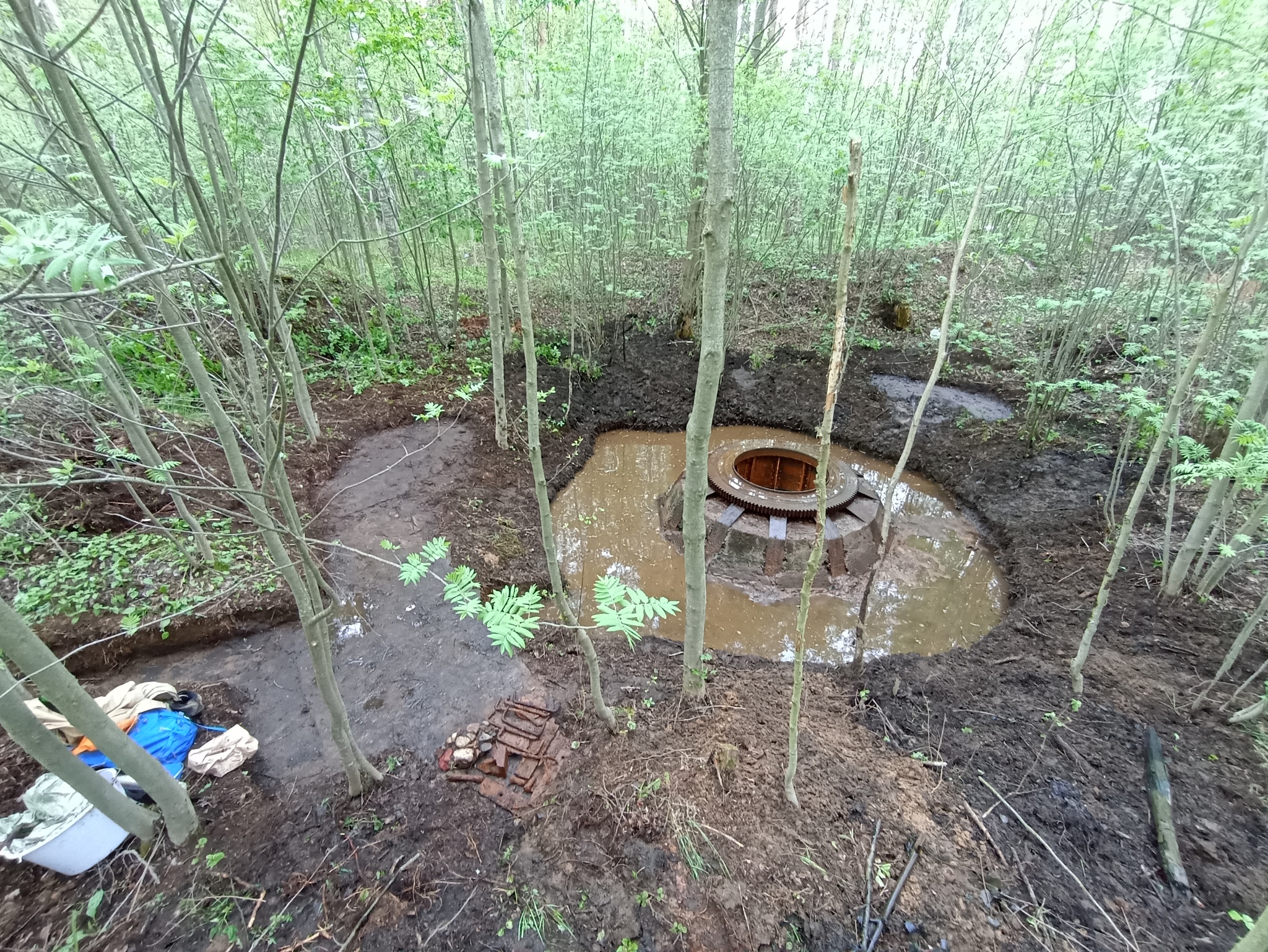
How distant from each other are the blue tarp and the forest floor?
274mm

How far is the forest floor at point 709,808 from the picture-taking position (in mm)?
2443

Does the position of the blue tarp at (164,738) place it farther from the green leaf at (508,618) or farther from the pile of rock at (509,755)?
the green leaf at (508,618)

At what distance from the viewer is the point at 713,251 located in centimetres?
205

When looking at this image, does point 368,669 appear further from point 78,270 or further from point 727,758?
point 78,270

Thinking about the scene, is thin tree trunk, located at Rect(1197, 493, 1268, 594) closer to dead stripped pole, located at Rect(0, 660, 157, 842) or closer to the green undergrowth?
dead stripped pole, located at Rect(0, 660, 157, 842)

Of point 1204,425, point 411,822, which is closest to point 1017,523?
point 1204,425

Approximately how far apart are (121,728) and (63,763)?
32.8 inches

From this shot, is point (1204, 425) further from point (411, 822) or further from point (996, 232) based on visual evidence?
point (411, 822)

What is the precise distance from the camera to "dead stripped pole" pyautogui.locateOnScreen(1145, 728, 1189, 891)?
8.59ft

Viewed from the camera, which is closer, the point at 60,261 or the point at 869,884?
the point at 60,261

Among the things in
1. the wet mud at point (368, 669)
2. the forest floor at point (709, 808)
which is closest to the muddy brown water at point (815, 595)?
the forest floor at point (709, 808)

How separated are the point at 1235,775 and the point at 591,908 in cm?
375

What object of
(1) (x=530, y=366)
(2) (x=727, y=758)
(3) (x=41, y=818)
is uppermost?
(1) (x=530, y=366)

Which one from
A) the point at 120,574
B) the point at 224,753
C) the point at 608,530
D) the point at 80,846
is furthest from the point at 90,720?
the point at 608,530
